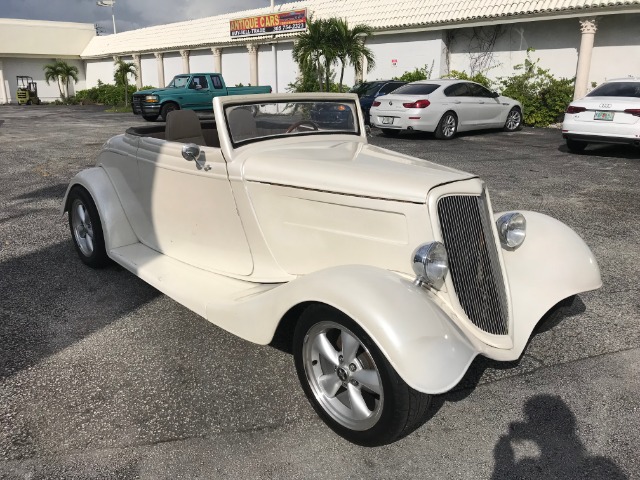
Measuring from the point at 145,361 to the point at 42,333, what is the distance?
0.89 meters

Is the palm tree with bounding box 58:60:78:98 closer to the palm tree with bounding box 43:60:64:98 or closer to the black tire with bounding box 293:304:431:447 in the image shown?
the palm tree with bounding box 43:60:64:98

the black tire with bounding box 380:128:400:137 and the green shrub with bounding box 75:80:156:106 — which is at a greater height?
the green shrub with bounding box 75:80:156:106

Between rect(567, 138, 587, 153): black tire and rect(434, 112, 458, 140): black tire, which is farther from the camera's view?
rect(434, 112, 458, 140): black tire

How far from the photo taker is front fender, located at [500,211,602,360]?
3.00 m

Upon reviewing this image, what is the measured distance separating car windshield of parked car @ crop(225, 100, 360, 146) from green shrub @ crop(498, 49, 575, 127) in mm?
14479

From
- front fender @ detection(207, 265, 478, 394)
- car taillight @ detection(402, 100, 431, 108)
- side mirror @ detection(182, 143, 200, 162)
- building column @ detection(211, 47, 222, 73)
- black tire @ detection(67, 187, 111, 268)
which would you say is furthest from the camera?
building column @ detection(211, 47, 222, 73)

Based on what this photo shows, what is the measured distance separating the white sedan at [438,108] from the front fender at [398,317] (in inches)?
423

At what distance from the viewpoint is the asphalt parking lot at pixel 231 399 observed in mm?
2395

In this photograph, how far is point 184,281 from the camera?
3561 millimetres

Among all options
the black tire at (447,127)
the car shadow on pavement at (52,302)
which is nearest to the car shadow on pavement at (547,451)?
the car shadow on pavement at (52,302)

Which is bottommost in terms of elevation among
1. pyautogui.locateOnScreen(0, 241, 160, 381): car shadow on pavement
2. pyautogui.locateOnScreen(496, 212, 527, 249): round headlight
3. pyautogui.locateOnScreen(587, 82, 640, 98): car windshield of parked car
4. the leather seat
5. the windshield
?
pyautogui.locateOnScreen(0, 241, 160, 381): car shadow on pavement

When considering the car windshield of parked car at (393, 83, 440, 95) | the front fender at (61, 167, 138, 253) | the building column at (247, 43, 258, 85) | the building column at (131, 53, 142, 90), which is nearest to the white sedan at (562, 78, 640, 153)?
the car windshield of parked car at (393, 83, 440, 95)

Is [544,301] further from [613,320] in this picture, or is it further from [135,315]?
[135,315]

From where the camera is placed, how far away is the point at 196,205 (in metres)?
3.67
